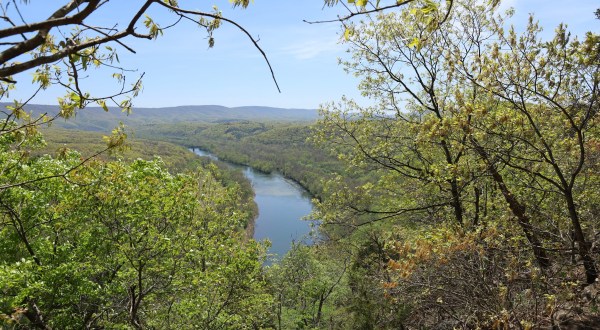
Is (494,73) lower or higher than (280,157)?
higher

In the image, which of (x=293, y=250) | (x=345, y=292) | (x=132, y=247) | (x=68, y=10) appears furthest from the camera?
(x=293, y=250)

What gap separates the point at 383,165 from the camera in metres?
13.4

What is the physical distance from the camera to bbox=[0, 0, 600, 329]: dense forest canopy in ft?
21.2

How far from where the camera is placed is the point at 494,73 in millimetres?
6781

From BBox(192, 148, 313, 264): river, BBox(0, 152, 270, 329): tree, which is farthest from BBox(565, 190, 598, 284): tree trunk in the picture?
BBox(192, 148, 313, 264): river

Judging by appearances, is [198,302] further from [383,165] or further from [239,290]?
[383,165]

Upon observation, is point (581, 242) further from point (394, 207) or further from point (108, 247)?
point (108, 247)

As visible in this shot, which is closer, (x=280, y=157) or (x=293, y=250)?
(x=293, y=250)

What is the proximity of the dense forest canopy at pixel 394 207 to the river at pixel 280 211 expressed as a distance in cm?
4967

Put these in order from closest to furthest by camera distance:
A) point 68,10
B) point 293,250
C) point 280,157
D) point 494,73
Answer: point 68,10, point 494,73, point 293,250, point 280,157

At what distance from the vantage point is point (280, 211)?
10000 cm

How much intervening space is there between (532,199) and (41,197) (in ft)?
44.0

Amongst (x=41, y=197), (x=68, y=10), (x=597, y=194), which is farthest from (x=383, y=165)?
(x=68, y=10)

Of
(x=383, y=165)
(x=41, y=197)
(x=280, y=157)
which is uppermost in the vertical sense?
(x=383, y=165)
